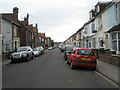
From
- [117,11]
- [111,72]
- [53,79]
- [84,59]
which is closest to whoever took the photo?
[53,79]

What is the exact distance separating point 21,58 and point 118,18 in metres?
11.2

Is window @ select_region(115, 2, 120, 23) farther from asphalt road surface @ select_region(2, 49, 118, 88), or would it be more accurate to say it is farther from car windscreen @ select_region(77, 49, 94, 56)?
asphalt road surface @ select_region(2, 49, 118, 88)

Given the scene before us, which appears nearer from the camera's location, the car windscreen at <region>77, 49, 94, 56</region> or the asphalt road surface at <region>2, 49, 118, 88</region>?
the asphalt road surface at <region>2, 49, 118, 88</region>

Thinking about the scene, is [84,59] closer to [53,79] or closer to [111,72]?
[111,72]

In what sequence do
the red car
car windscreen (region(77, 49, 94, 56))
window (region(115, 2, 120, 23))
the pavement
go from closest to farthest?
the pavement, the red car, car windscreen (region(77, 49, 94, 56)), window (region(115, 2, 120, 23))

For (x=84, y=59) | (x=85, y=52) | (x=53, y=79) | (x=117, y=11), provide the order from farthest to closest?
(x=117, y=11) → (x=85, y=52) → (x=84, y=59) → (x=53, y=79)

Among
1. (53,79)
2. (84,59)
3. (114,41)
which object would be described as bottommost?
(53,79)

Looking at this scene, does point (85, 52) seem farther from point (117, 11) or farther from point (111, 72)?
point (117, 11)

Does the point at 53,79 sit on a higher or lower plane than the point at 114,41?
lower

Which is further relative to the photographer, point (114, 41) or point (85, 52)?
point (114, 41)

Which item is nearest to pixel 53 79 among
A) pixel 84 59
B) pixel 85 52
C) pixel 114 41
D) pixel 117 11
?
pixel 84 59

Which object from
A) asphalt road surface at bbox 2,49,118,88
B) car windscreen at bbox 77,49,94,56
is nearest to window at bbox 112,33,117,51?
car windscreen at bbox 77,49,94,56

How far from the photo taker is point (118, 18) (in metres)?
18.0

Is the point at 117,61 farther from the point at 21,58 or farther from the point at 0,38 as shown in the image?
the point at 0,38
